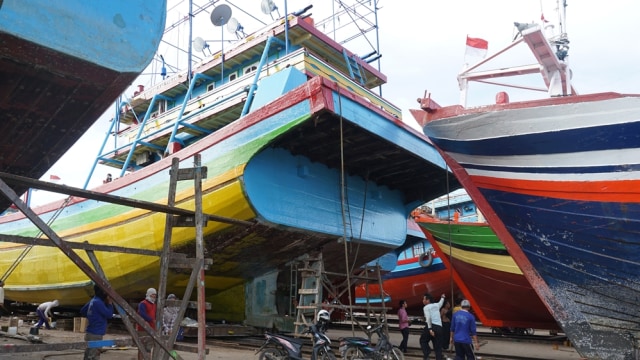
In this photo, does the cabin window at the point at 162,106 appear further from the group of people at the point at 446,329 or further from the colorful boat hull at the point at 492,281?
the group of people at the point at 446,329

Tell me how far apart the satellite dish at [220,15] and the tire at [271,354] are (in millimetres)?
8490

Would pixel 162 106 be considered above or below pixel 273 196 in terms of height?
above

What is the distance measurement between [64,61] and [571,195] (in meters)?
5.75

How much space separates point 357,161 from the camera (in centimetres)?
983

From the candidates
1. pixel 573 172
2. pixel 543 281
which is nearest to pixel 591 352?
pixel 543 281

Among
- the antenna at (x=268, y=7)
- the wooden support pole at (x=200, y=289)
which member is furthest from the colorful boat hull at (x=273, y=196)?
the antenna at (x=268, y=7)

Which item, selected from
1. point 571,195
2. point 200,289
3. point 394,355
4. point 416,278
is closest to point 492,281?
point 394,355

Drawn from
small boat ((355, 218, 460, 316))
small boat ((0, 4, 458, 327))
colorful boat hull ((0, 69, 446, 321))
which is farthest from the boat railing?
small boat ((355, 218, 460, 316))

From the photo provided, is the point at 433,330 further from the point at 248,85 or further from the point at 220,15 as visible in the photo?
the point at 220,15

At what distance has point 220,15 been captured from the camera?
12.5 metres

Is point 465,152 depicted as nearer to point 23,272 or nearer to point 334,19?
point 334,19

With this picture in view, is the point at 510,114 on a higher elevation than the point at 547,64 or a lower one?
lower

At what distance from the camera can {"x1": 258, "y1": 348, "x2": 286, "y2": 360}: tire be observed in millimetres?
6590

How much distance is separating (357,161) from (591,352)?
16.4 ft
